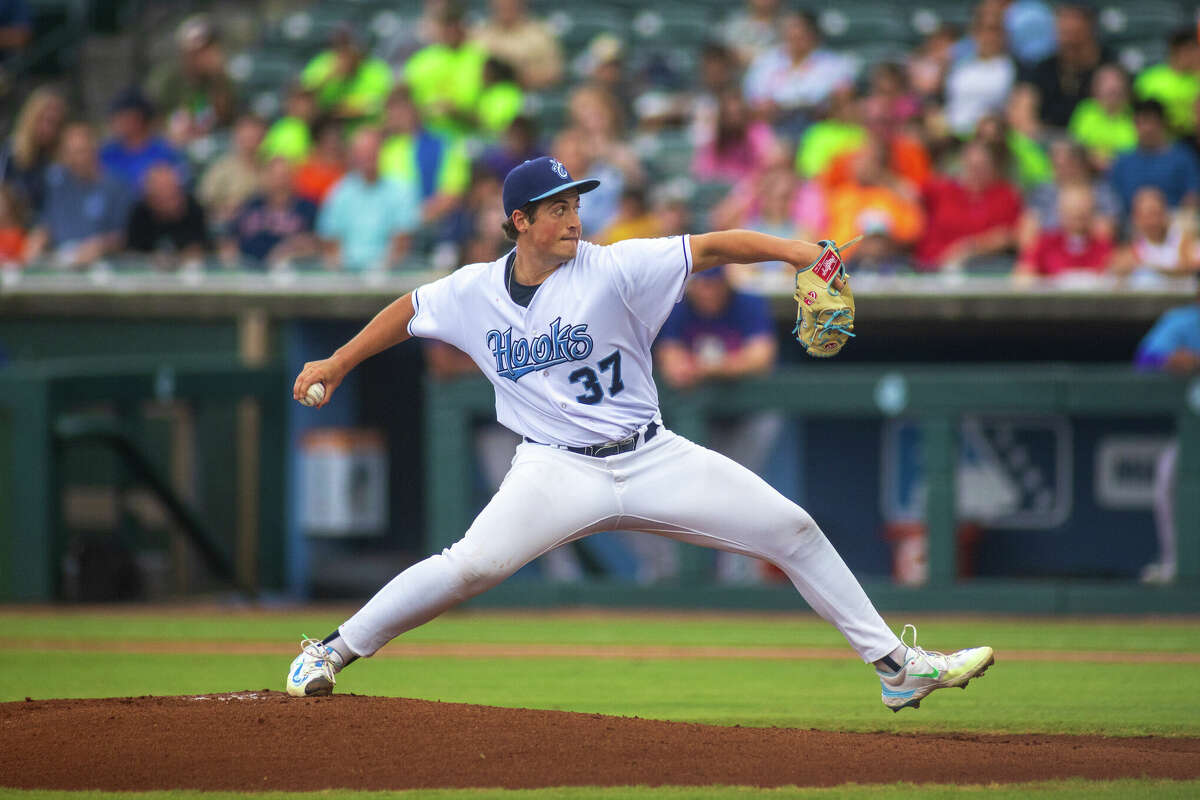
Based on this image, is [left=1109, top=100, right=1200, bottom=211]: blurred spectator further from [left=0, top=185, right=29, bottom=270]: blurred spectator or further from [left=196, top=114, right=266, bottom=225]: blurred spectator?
[left=0, top=185, right=29, bottom=270]: blurred spectator

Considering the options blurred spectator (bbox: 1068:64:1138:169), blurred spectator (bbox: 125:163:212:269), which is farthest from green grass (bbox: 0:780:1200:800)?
blurred spectator (bbox: 125:163:212:269)

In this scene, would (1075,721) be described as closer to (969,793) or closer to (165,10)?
(969,793)

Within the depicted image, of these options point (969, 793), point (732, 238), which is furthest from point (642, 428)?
point (969, 793)

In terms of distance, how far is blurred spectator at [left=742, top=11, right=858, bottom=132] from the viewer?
11789 millimetres

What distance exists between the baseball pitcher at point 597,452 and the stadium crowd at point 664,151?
487cm

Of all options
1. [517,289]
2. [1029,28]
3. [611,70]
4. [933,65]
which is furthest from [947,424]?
[517,289]

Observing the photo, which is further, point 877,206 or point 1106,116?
point 1106,116

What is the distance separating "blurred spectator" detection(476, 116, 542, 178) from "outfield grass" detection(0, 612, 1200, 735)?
3206 mm

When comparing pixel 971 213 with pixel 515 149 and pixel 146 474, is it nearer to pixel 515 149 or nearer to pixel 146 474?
pixel 515 149

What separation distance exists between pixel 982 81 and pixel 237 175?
540 centimetres

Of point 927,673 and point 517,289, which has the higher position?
point 517,289

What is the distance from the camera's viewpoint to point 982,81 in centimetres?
1145

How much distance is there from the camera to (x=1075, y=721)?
18.3ft

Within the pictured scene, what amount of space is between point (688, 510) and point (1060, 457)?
5.81m
